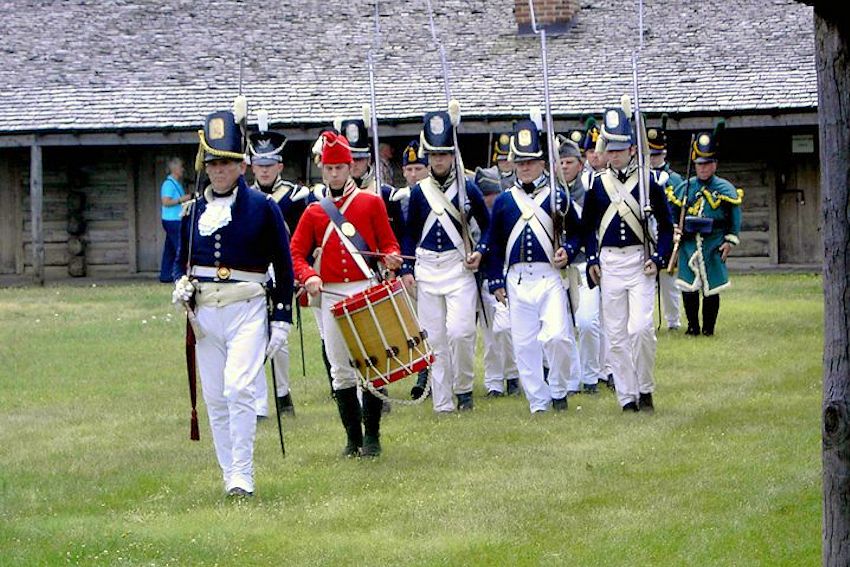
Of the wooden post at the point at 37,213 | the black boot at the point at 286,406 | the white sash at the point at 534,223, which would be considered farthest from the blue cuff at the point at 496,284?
the wooden post at the point at 37,213

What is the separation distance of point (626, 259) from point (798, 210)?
1858cm

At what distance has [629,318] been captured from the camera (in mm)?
12516

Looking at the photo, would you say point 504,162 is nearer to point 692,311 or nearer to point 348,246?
point 692,311

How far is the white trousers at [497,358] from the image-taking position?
558 inches

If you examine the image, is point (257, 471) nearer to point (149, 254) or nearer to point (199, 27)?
point (149, 254)

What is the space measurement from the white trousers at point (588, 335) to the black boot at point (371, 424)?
3310mm

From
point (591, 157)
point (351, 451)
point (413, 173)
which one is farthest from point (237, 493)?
point (591, 157)

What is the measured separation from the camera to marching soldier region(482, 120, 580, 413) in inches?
496

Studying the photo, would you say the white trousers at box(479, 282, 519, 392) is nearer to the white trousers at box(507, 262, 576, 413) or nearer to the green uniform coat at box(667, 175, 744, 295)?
the white trousers at box(507, 262, 576, 413)

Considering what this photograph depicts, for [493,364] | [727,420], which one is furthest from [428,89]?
[727,420]

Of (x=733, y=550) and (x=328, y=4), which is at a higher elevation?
(x=328, y=4)

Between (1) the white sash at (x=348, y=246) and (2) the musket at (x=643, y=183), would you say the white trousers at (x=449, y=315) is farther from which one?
(1) the white sash at (x=348, y=246)

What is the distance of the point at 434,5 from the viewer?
34.9 m

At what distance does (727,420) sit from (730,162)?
18866 mm
